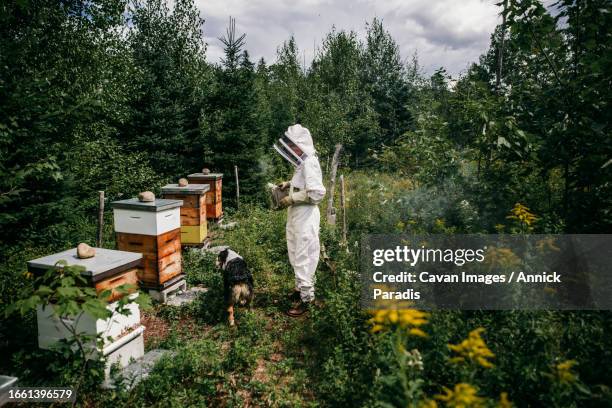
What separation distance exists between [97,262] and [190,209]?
336cm

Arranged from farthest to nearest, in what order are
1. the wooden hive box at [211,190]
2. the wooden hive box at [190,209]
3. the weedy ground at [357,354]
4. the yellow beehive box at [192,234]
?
the wooden hive box at [211,190]
the yellow beehive box at [192,234]
the wooden hive box at [190,209]
the weedy ground at [357,354]

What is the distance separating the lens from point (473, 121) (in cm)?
441

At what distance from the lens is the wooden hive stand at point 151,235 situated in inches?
180

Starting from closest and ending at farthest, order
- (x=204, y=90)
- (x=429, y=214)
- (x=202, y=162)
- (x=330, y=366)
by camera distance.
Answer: (x=330, y=366), (x=429, y=214), (x=202, y=162), (x=204, y=90)

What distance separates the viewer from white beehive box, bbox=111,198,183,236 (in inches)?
179

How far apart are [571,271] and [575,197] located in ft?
2.69

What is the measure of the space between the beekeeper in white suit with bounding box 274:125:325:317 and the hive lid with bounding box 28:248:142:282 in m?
1.88

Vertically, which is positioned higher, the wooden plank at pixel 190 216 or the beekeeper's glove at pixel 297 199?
the beekeeper's glove at pixel 297 199

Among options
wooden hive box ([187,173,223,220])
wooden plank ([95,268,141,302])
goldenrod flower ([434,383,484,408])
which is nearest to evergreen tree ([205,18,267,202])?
wooden hive box ([187,173,223,220])

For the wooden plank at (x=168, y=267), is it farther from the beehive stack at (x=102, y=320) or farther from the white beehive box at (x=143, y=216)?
the beehive stack at (x=102, y=320)

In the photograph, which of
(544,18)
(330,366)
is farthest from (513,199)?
(330,366)

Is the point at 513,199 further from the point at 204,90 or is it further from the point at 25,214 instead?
the point at 204,90

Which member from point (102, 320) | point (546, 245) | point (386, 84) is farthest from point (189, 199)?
point (386, 84)

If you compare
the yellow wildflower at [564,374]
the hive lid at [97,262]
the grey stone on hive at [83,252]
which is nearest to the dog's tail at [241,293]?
the hive lid at [97,262]
